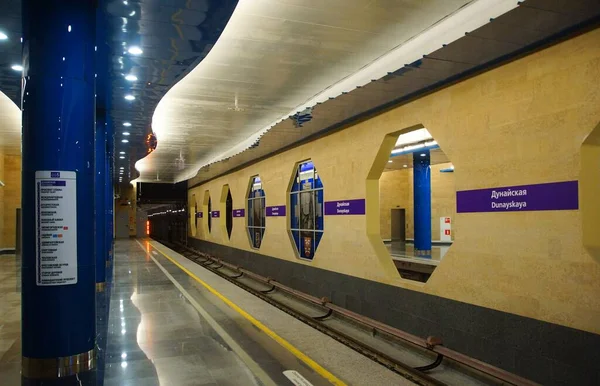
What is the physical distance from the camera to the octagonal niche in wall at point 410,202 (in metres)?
8.92

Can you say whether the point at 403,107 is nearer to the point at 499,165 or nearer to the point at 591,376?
the point at 499,165

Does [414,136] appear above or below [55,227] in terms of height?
above

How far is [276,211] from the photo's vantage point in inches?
567

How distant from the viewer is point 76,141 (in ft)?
13.1

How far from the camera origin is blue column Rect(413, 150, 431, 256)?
1672cm

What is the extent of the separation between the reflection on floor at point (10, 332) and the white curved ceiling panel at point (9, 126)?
3.79 m

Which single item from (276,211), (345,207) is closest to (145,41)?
(345,207)

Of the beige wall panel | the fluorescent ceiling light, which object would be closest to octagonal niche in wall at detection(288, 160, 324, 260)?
the fluorescent ceiling light

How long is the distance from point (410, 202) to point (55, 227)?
22.1m

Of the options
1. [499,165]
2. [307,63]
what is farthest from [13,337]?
[499,165]

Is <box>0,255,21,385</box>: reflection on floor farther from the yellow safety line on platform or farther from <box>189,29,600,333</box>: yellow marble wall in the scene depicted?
<box>189,29,600,333</box>: yellow marble wall

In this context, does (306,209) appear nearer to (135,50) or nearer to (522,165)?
(522,165)

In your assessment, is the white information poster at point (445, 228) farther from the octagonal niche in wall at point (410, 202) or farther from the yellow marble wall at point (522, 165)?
the yellow marble wall at point (522, 165)

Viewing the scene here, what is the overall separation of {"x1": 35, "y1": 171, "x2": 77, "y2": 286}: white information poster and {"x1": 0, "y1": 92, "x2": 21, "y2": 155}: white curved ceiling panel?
6.60m
